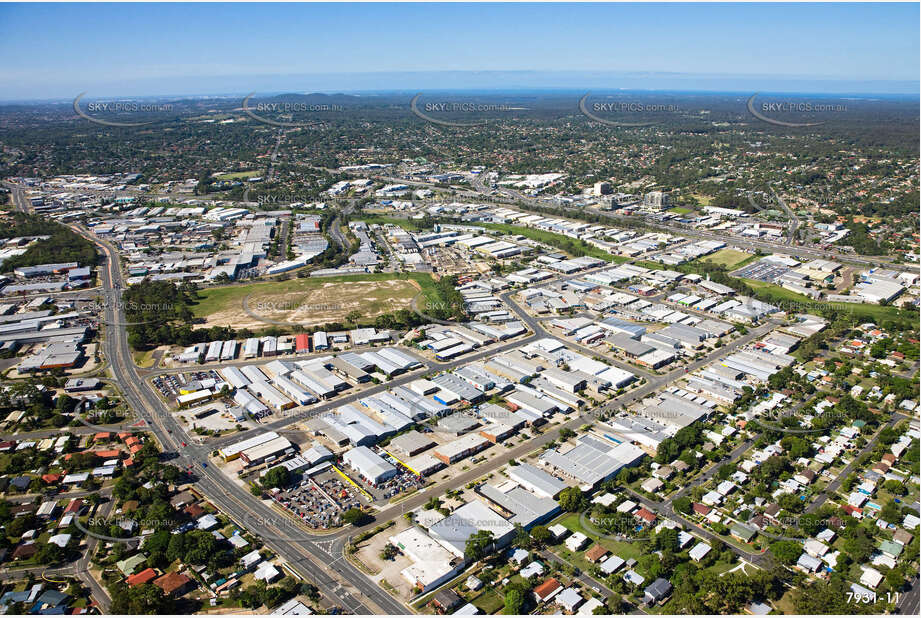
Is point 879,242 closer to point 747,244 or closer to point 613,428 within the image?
point 747,244

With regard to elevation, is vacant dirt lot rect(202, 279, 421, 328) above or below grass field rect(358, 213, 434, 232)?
below

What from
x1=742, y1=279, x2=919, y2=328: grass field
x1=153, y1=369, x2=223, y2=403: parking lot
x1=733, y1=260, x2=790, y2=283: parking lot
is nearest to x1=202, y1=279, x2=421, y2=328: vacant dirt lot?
x1=153, y1=369, x2=223, y2=403: parking lot

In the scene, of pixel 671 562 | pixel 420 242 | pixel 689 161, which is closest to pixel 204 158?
pixel 420 242

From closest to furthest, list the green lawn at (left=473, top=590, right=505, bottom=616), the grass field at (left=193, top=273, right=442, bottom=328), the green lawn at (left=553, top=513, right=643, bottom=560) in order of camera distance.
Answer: the green lawn at (left=473, top=590, right=505, bottom=616) < the green lawn at (left=553, top=513, right=643, bottom=560) < the grass field at (left=193, top=273, right=442, bottom=328)

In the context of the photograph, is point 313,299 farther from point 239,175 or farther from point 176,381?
point 239,175

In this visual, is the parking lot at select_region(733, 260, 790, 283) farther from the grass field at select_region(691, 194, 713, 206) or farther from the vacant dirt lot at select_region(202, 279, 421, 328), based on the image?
the vacant dirt lot at select_region(202, 279, 421, 328)

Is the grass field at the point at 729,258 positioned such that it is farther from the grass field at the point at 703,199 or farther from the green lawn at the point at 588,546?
the green lawn at the point at 588,546
